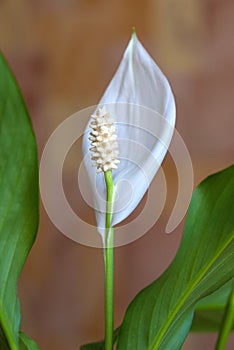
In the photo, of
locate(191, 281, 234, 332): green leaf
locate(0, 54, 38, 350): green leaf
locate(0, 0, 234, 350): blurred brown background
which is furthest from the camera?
locate(0, 0, 234, 350): blurred brown background

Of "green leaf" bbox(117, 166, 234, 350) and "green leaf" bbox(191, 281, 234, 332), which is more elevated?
"green leaf" bbox(117, 166, 234, 350)

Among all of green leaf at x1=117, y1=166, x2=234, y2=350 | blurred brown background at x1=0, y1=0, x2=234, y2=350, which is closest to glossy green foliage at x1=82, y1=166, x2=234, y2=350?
green leaf at x1=117, y1=166, x2=234, y2=350

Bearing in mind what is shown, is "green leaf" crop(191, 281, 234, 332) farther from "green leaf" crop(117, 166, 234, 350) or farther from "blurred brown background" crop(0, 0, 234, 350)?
"blurred brown background" crop(0, 0, 234, 350)

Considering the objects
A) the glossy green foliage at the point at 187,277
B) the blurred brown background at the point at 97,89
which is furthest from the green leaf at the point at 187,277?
the blurred brown background at the point at 97,89

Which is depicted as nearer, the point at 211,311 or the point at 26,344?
the point at 26,344

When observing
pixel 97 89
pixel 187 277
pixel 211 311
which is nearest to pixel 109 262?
pixel 187 277

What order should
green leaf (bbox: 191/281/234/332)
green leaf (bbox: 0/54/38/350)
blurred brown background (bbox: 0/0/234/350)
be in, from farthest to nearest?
blurred brown background (bbox: 0/0/234/350), green leaf (bbox: 191/281/234/332), green leaf (bbox: 0/54/38/350)

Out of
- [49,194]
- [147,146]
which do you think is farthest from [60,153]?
[147,146]

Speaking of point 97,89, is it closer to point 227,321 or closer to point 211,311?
point 211,311
